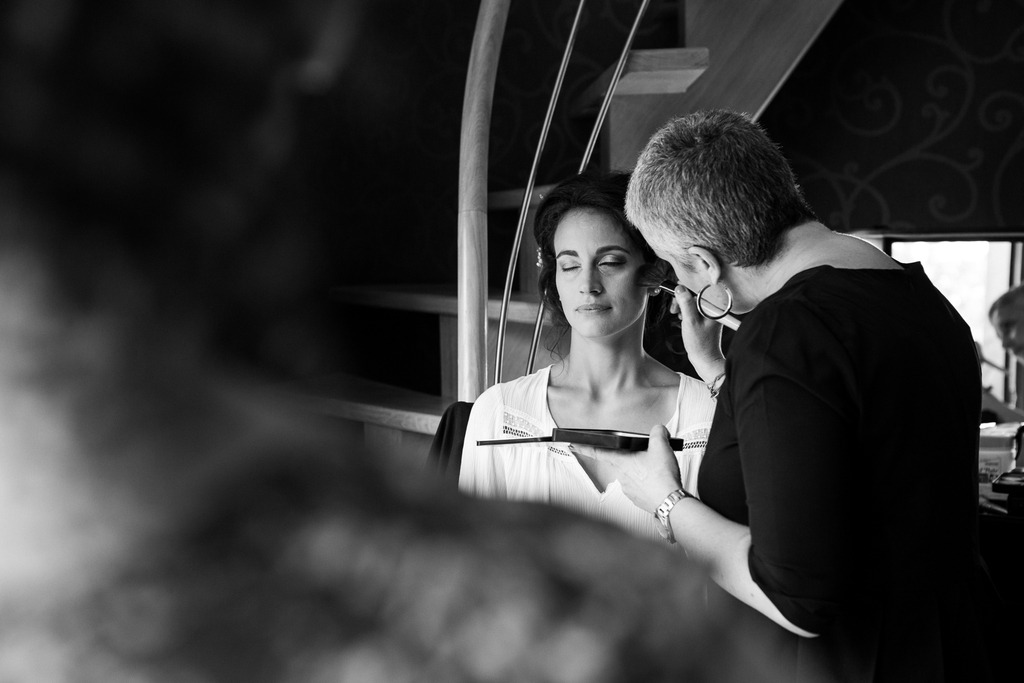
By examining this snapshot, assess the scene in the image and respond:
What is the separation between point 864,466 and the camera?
3.29 feet

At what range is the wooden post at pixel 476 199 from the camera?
1.81 metres

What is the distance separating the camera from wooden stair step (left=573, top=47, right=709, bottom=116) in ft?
7.55

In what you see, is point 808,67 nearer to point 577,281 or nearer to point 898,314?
point 577,281

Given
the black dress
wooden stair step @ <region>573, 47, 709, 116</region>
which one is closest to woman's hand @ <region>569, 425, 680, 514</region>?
the black dress

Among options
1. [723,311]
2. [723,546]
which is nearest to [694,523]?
[723,546]

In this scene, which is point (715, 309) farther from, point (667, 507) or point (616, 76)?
point (616, 76)

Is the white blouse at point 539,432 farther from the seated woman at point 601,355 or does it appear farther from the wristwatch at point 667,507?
the wristwatch at point 667,507

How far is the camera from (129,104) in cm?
9

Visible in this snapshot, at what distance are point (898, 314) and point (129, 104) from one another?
105cm

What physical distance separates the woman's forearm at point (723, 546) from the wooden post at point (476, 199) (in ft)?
2.76

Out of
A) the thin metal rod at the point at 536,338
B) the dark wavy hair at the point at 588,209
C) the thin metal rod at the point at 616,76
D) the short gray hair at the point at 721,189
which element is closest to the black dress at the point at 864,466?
the short gray hair at the point at 721,189

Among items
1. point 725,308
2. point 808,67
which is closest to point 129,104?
point 725,308

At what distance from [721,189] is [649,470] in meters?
0.43

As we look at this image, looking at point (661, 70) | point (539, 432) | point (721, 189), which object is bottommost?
point (539, 432)
